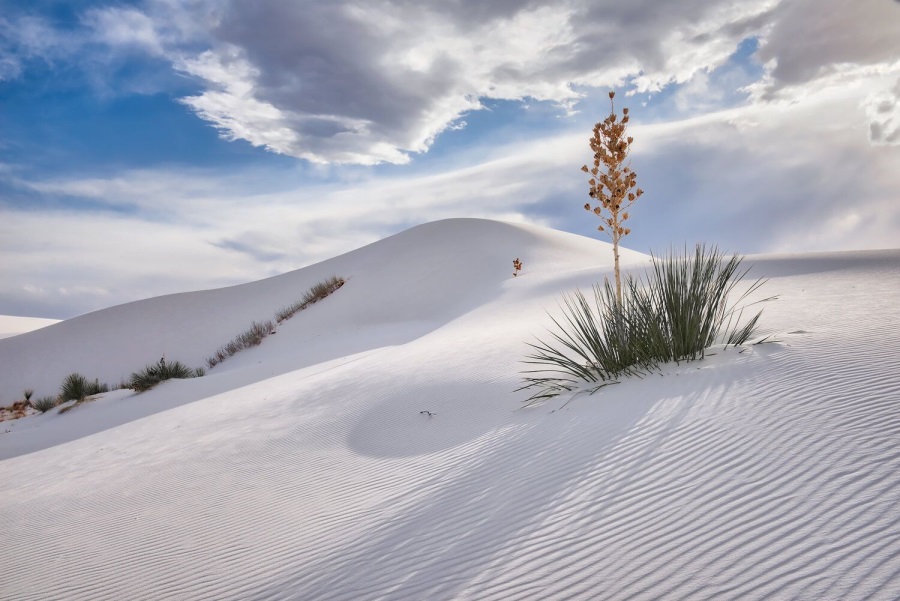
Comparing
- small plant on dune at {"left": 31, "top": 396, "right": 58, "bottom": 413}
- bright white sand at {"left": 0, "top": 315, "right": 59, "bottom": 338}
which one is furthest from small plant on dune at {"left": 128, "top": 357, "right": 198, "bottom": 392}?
bright white sand at {"left": 0, "top": 315, "right": 59, "bottom": 338}

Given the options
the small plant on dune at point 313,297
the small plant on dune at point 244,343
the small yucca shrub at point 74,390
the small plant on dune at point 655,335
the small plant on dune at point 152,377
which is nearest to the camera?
the small plant on dune at point 655,335

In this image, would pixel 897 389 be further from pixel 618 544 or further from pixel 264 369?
pixel 264 369

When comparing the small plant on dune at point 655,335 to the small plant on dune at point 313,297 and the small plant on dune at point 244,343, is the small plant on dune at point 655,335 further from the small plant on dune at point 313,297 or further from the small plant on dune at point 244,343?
the small plant on dune at point 313,297

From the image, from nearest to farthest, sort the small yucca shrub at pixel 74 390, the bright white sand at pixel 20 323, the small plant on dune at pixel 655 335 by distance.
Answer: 1. the small plant on dune at pixel 655 335
2. the small yucca shrub at pixel 74 390
3. the bright white sand at pixel 20 323

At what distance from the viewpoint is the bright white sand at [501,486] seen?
2229 mm

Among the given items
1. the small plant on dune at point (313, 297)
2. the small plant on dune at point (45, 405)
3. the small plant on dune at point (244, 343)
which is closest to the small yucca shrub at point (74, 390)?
the small plant on dune at point (45, 405)

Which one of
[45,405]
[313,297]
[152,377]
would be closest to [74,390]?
[45,405]

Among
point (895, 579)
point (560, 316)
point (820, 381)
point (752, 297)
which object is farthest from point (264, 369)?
point (895, 579)

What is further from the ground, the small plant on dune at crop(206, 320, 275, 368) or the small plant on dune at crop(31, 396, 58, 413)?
the small plant on dune at crop(206, 320, 275, 368)

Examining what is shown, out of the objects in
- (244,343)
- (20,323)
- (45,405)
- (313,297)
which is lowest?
(45,405)

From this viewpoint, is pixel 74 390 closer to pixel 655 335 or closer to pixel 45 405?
pixel 45 405

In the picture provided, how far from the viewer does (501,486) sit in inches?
127

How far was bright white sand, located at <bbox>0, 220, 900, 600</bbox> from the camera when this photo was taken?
223 centimetres

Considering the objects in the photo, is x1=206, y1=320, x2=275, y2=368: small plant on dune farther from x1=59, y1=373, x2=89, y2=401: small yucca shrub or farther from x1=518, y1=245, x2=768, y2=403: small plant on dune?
x1=518, y1=245, x2=768, y2=403: small plant on dune
